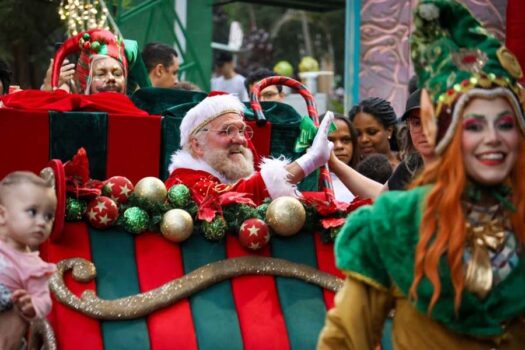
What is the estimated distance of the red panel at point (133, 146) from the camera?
641 cm

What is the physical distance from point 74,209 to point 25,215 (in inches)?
30.1

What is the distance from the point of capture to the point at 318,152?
5961 millimetres

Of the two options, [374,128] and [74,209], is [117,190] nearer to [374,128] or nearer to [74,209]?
[74,209]

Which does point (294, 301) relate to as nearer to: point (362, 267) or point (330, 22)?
point (362, 267)

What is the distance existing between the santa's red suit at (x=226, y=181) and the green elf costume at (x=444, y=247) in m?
1.89

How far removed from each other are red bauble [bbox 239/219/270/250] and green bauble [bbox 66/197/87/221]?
0.71 m

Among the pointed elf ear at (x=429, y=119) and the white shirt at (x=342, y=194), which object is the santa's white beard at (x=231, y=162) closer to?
the white shirt at (x=342, y=194)

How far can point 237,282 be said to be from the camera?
18.1ft

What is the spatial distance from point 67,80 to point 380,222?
468cm

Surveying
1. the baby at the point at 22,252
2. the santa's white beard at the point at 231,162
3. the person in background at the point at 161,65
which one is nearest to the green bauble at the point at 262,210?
the santa's white beard at the point at 231,162

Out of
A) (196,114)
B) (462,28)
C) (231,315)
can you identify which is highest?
(462,28)

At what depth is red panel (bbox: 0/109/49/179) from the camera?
6105 mm

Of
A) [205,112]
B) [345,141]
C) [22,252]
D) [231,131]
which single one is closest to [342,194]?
[345,141]

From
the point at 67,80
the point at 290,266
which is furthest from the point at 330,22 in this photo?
the point at 290,266
